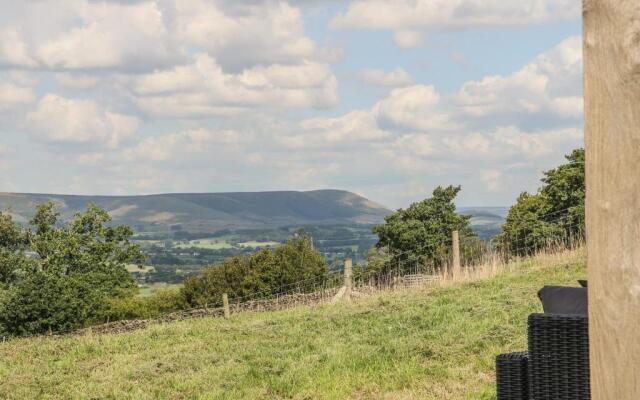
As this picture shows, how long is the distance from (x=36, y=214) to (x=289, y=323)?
3314 centimetres

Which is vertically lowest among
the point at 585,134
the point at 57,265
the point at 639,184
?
the point at 57,265

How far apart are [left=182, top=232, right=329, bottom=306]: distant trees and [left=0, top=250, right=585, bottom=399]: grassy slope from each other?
12.6 metres

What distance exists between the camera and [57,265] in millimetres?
39469

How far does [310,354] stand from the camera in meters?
8.76

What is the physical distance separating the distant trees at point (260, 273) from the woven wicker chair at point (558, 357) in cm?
2135

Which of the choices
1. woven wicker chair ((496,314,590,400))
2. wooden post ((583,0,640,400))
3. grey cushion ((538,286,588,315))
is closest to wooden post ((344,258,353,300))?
grey cushion ((538,286,588,315))

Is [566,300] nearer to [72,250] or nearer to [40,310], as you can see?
[40,310]

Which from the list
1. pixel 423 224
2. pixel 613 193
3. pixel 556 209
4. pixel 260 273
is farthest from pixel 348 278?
pixel 613 193

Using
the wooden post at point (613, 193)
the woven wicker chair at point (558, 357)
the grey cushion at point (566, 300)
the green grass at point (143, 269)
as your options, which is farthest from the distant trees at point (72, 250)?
the wooden post at point (613, 193)

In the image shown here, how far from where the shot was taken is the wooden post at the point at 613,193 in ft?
6.19

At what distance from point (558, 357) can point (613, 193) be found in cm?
218

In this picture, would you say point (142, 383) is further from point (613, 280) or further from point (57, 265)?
point (57, 265)

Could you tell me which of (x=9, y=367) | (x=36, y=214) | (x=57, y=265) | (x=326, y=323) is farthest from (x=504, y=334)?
(x=36, y=214)

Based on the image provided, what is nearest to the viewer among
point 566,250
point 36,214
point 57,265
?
point 566,250
